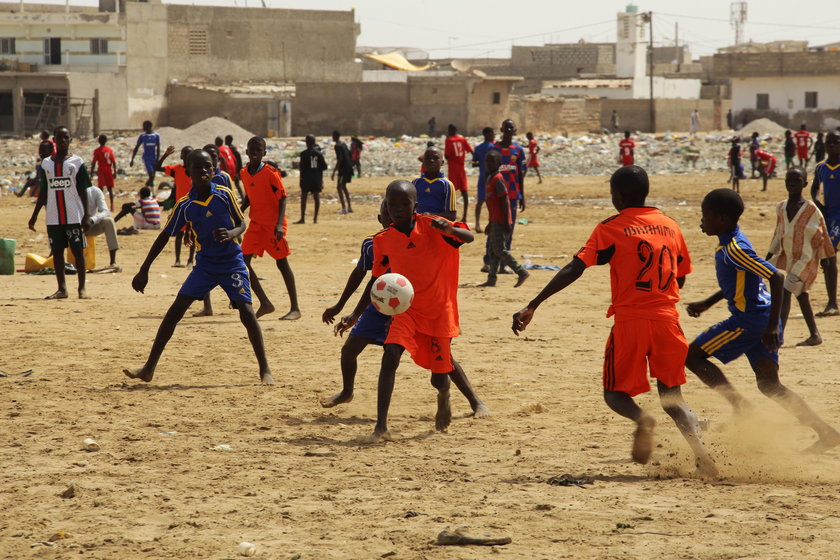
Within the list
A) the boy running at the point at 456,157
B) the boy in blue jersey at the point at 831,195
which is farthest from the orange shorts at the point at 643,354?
the boy running at the point at 456,157

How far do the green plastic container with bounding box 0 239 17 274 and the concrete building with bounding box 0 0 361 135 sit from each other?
3833cm

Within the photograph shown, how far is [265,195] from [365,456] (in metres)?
5.15

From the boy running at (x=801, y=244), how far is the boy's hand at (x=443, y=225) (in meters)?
4.32

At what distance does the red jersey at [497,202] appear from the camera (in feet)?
42.5

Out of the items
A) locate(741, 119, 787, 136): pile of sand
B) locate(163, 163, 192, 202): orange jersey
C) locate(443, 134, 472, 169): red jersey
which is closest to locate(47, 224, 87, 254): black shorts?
locate(163, 163, 192, 202): orange jersey

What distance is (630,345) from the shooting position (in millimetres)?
5305

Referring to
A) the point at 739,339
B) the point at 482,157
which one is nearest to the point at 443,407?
the point at 739,339

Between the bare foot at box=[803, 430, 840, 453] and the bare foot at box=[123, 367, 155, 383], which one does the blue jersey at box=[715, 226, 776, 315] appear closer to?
the bare foot at box=[803, 430, 840, 453]

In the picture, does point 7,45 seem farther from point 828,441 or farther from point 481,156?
point 828,441

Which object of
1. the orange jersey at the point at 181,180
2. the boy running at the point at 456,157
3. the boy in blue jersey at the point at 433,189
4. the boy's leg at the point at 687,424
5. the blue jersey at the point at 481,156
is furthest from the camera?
the boy running at the point at 456,157

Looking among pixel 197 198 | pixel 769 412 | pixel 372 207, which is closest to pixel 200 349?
pixel 197 198

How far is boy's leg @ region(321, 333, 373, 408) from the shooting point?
21.4 ft

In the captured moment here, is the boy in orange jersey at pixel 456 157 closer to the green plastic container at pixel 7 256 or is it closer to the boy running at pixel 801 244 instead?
the green plastic container at pixel 7 256

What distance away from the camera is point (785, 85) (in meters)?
68.4
